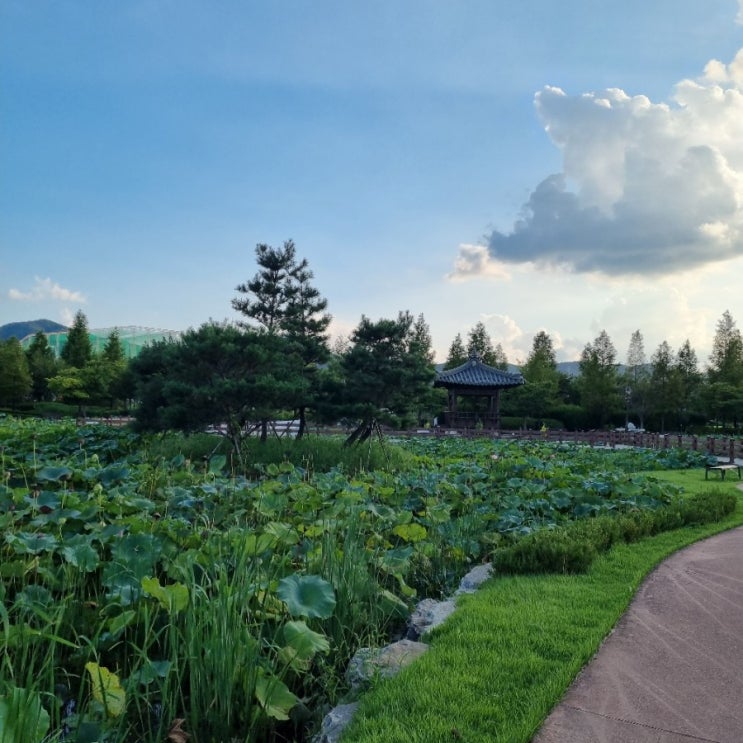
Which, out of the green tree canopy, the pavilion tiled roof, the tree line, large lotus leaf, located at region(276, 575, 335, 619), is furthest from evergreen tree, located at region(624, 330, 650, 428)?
large lotus leaf, located at region(276, 575, 335, 619)

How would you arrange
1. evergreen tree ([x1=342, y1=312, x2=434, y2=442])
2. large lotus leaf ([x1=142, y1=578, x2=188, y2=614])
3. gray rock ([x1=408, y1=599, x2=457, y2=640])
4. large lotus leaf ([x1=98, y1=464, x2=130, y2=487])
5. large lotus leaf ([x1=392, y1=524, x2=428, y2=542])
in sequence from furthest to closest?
evergreen tree ([x1=342, y1=312, x2=434, y2=442]) → large lotus leaf ([x1=98, y1=464, x2=130, y2=487]) → large lotus leaf ([x1=392, y1=524, x2=428, y2=542]) → gray rock ([x1=408, y1=599, x2=457, y2=640]) → large lotus leaf ([x1=142, y1=578, x2=188, y2=614])

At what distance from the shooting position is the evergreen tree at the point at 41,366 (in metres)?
40.2

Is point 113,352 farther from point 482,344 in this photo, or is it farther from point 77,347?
point 482,344

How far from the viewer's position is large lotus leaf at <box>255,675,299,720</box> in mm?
2426

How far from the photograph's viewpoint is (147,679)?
2359mm

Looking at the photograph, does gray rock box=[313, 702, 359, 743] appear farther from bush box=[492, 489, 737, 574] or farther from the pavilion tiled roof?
the pavilion tiled roof

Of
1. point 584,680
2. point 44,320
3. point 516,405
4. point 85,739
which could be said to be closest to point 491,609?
point 584,680

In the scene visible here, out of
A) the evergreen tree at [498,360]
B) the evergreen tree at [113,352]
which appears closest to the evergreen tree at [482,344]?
the evergreen tree at [498,360]

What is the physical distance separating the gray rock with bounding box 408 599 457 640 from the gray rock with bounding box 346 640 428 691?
0.75 feet

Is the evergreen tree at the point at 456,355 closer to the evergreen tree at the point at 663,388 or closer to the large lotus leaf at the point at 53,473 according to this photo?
the evergreen tree at the point at 663,388

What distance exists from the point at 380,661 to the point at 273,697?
0.64 metres

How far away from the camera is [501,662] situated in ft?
9.74

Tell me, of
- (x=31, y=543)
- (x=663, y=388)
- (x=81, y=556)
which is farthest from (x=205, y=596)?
(x=663, y=388)

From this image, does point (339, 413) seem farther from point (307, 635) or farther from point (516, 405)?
point (516, 405)
